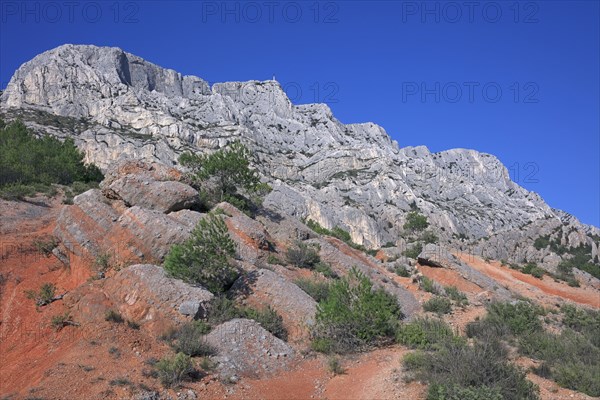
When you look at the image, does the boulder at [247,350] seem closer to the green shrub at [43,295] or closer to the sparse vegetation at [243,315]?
the sparse vegetation at [243,315]

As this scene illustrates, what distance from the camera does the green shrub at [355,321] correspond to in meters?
12.7

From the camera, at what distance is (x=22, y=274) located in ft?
50.4

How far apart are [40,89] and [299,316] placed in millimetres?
115447

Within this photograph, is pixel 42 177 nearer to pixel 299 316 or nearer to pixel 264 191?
pixel 264 191

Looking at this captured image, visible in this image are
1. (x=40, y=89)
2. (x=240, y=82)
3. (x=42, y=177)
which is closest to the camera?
(x=42, y=177)

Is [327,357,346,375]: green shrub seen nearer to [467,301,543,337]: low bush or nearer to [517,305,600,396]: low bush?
[517,305,600,396]: low bush

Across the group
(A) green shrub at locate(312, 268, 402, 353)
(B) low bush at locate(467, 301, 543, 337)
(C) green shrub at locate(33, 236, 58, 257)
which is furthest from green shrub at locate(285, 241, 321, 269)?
(C) green shrub at locate(33, 236, 58, 257)

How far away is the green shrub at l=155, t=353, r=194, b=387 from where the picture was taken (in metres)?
9.34

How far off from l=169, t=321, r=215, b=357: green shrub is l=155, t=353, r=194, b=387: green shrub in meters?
0.96

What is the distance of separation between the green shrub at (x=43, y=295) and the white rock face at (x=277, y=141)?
59.1m

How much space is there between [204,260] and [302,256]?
6451 mm

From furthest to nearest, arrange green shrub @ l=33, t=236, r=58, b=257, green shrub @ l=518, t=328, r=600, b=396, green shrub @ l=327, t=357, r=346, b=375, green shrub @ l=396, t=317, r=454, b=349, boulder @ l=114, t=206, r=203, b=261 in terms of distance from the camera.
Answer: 1. green shrub @ l=33, t=236, r=58, b=257
2. boulder @ l=114, t=206, r=203, b=261
3. green shrub @ l=396, t=317, r=454, b=349
4. green shrub @ l=327, t=357, r=346, b=375
5. green shrub @ l=518, t=328, r=600, b=396

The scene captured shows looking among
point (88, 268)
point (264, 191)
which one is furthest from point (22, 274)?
point (264, 191)

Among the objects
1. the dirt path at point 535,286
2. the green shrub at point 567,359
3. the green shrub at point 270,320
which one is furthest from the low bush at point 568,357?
the dirt path at point 535,286
